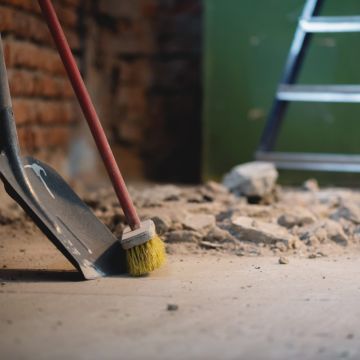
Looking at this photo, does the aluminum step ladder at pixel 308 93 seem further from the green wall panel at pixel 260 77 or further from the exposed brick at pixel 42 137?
the exposed brick at pixel 42 137

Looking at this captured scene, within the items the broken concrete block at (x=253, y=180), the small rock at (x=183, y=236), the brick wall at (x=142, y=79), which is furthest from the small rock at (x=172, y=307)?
the brick wall at (x=142, y=79)

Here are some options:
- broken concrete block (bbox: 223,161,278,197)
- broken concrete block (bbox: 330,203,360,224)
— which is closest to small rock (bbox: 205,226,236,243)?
broken concrete block (bbox: 330,203,360,224)

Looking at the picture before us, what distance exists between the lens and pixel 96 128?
1.88 m

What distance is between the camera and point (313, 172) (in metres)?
3.61

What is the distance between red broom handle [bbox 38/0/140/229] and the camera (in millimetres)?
1851

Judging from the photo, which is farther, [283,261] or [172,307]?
[283,261]

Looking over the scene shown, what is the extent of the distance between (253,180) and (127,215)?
1000mm

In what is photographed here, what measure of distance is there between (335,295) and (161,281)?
443 mm

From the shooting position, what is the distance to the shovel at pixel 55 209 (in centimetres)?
175

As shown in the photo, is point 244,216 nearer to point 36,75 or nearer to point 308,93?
point 308,93

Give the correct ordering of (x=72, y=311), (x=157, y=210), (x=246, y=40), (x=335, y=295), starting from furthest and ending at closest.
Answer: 1. (x=246, y=40)
2. (x=157, y=210)
3. (x=335, y=295)
4. (x=72, y=311)

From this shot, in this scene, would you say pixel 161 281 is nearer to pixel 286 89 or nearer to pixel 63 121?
pixel 286 89

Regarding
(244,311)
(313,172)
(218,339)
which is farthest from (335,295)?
(313,172)

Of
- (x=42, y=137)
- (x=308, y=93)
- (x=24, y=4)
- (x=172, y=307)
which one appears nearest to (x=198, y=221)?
(x=172, y=307)
